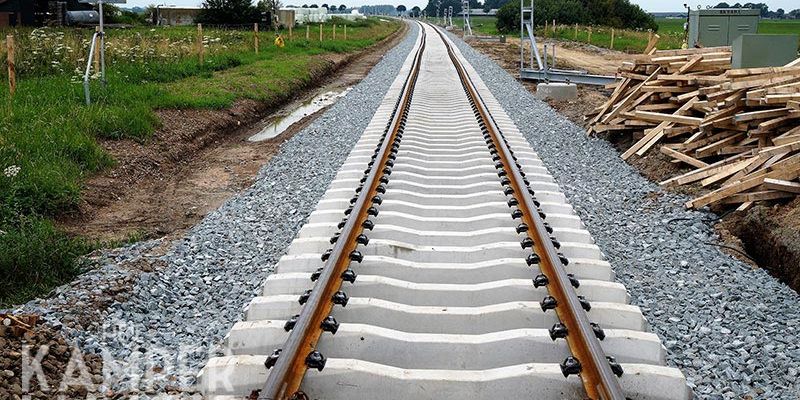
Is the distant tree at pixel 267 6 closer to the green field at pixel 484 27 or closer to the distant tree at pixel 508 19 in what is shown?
the green field at pixel 484 27

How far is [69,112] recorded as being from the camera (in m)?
11.0

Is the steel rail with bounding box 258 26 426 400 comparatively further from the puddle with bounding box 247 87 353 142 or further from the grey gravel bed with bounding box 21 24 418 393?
the puddle with bounding box 247 87 353 142

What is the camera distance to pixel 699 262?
20.2 feet

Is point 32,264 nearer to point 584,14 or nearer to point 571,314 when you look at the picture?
point 571,314

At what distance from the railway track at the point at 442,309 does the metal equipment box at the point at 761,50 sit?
4563 mm

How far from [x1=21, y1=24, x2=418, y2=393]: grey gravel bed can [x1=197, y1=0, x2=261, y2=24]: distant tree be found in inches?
1641

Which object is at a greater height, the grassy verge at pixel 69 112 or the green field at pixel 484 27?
the green field at pixel 484 27

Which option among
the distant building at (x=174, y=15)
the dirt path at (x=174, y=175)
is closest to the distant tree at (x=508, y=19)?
the distant building at (x=174, y=15)

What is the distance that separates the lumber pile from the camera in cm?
740

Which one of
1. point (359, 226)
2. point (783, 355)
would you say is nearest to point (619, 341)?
point (783, 355)

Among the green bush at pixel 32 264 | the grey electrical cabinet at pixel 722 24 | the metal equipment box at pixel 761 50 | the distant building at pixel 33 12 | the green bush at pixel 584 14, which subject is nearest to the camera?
the green bush at pixel 32 264

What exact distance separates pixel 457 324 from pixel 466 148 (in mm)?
5534

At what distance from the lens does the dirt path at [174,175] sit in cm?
770

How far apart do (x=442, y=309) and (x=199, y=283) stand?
2.14 metres
